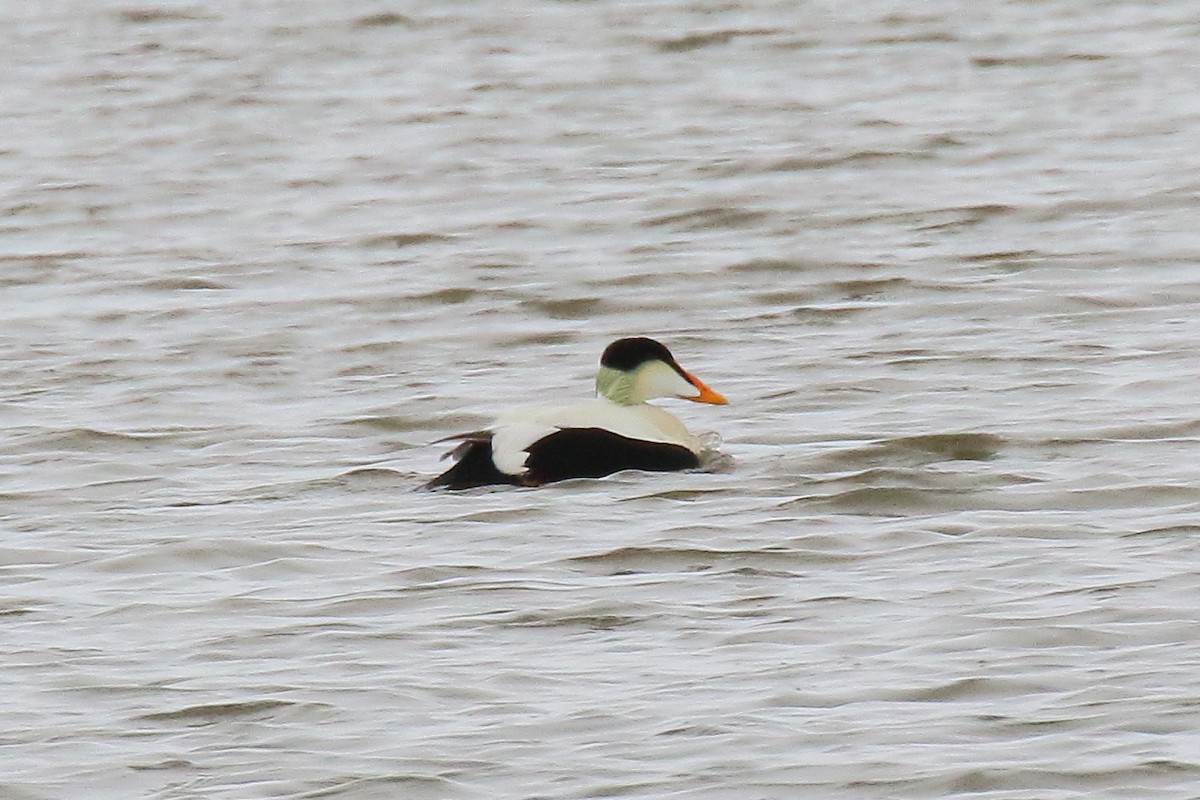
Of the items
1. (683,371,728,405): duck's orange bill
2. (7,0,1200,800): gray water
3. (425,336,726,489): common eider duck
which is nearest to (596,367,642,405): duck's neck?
(425,336,726,489): common eider duck

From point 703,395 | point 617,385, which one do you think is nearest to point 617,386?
point 617,385

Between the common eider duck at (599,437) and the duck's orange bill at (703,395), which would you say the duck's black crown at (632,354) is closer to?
the common eider duck at (599,437)

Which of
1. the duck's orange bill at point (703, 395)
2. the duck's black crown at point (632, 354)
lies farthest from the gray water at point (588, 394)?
the duck's black crown at point (632, 354)

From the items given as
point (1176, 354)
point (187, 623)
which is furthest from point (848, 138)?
point (187, 623)

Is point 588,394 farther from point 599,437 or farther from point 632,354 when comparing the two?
point 599,437

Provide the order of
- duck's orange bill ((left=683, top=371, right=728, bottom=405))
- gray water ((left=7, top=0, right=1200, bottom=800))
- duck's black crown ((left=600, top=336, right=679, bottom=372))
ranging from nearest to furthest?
gray water ((left=7, top=0, right=1200, bottom=800)) → duck's black crown ((left=600, top=336, right=679, bottom=372)) → duck's orange bill ((left=683, top=371, right=728, bottom=405))

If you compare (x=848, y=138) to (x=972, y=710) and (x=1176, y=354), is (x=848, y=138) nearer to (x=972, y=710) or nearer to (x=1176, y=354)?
(x=1176, y=354)

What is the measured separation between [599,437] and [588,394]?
5.27 feet

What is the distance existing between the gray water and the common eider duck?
0.08 metres

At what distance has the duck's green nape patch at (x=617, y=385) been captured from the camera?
8.41 meters

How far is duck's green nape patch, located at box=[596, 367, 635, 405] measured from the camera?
27.6 feet

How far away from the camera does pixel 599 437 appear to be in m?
8.07

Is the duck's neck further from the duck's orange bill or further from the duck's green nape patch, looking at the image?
the duck's orange bill

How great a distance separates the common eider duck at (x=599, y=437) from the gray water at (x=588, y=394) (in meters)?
0.08
